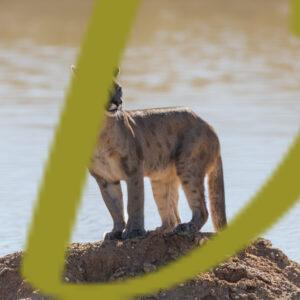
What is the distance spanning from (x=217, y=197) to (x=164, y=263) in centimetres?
122

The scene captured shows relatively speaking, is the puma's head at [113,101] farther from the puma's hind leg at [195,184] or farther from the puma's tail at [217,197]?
the puma's tail at [217,197]

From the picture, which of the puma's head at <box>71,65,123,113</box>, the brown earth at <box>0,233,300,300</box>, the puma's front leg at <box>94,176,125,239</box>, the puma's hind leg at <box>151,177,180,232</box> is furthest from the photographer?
the puma's hind leg at <box>151,177,180,232</box>

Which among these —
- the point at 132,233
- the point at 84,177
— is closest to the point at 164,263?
the point at 132,233

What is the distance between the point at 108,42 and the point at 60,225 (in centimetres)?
58

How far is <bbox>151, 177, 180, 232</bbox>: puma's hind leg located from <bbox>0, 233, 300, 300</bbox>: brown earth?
0.75 m

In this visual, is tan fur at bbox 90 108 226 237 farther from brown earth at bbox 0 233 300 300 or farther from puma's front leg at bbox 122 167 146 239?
brown earth at bbox 0 233 300 300

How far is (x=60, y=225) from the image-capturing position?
3812 millimetres

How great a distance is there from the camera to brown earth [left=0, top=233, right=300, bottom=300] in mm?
6668

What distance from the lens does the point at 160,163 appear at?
7.70 meters

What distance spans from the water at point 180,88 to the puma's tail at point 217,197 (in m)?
0.56

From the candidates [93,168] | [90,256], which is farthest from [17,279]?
[93,168]

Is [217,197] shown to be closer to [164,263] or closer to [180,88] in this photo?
[164,263]

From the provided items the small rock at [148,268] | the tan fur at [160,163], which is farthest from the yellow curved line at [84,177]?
the tan fur at [160,163]

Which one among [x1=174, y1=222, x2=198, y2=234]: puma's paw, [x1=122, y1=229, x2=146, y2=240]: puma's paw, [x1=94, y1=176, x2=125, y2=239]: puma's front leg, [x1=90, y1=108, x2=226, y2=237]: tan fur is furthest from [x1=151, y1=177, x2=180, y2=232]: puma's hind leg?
[x1=122, y1=229, x2=146, y2=240]: puma's paw
